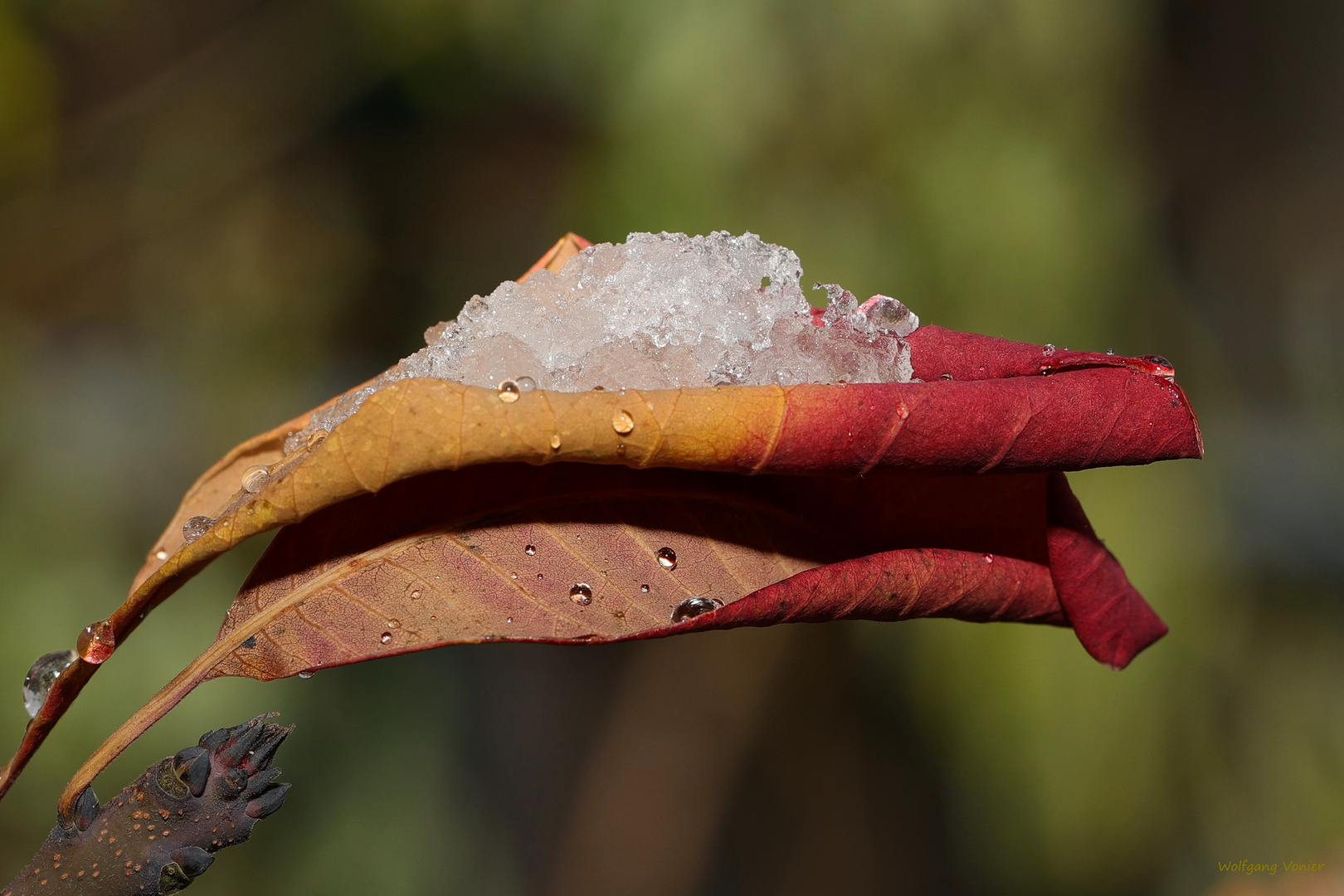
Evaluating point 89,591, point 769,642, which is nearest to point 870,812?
point 769,642

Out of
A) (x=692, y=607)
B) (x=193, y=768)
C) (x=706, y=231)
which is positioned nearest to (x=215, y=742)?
(x=193, y=768)

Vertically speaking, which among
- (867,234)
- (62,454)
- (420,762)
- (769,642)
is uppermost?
(867,234)

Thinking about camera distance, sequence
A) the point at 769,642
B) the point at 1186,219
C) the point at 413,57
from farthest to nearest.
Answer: the point at 1186,219 → the point at 769,642 → the point at 413,57

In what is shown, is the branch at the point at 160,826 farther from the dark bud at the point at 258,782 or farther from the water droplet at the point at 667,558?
the water droplet at the point at 667,558

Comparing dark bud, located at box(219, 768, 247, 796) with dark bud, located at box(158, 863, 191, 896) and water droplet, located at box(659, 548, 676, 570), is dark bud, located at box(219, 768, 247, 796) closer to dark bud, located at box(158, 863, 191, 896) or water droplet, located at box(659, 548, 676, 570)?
dark bud, located at box(158, 863, 191, 896)

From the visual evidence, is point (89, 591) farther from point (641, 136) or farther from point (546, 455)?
point (546, 455)

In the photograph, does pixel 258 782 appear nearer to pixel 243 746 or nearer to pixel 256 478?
pixel 243 746

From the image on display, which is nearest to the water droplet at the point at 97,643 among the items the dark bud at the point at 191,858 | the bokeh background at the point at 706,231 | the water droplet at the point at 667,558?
the dark bud at the point at 191,858
